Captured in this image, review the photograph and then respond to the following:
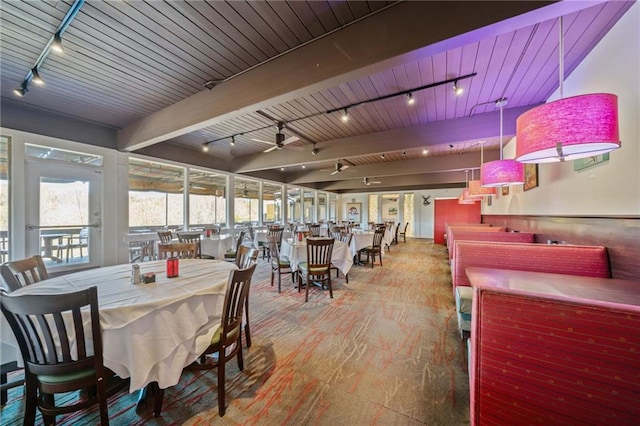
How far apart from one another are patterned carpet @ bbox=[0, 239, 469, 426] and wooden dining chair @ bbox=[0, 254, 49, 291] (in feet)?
2.67

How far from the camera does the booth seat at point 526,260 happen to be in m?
1.87

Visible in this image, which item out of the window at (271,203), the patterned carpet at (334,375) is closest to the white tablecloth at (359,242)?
the patterned carpet at (334,375)

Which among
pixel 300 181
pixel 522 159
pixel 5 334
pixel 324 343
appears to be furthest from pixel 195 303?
pixel 300 181

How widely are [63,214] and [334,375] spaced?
5271 millimetres

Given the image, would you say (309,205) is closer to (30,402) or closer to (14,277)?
(14,277)

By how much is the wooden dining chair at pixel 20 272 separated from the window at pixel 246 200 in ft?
18.4

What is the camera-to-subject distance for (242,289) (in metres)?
1.75

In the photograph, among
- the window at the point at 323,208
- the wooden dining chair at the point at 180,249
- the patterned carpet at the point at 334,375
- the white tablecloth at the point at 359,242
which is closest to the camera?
the patterned carpet at the point at 334,375

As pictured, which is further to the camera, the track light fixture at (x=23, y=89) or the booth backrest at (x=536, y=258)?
the track light fixture at (x=23, y=89)

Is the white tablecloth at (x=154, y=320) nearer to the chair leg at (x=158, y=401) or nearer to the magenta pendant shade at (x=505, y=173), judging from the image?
the chair leg at (x=158, y=401)

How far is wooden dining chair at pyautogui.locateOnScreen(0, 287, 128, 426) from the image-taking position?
1.20 m

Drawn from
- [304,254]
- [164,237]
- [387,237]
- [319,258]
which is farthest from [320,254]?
[387,237]

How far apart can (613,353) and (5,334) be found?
10.3ft

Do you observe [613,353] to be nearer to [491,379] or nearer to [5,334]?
[491,379]
